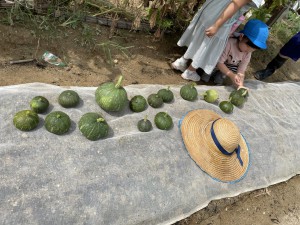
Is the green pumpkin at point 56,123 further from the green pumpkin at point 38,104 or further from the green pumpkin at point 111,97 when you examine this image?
the green pumpkin at point 111,97

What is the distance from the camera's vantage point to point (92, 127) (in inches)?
120

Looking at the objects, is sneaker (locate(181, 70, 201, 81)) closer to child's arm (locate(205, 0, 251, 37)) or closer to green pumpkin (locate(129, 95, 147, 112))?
child's arm (locate(205, 0, 251, 37))

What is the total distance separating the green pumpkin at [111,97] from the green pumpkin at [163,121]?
1.70 feet

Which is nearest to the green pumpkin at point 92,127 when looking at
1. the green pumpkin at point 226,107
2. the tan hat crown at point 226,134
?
the tan hat crown at point 226,134

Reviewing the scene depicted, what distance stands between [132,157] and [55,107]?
119 centimetres

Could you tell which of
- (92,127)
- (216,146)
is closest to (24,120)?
(92,127)

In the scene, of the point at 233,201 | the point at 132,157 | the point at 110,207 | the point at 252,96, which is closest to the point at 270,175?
the point at 233,201

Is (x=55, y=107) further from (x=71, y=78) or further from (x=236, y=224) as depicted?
(x=236, y=224)

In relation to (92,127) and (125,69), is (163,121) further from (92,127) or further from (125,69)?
(125,69)

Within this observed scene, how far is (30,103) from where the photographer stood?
→ 314 cm

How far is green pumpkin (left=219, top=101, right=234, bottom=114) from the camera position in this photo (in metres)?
4.42

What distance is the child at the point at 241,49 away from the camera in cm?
458

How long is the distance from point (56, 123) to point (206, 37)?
322 cm

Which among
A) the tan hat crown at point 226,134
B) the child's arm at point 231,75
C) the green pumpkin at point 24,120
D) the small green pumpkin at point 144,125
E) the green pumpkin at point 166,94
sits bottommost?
the green pumpkin at point 24,120
